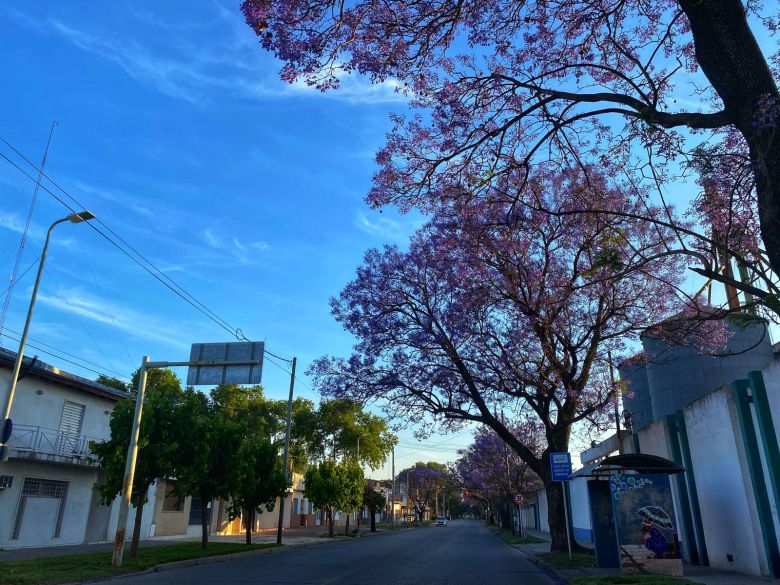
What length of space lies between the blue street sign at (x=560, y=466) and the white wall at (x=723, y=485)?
10.7ft

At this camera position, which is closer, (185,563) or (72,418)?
(185,563)

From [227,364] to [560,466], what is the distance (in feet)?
33.0

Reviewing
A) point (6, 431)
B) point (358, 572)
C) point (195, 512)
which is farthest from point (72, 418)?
point (358, 572)

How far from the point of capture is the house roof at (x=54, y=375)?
2112 cm

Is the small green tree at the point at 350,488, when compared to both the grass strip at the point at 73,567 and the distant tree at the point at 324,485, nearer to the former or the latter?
the distant tree at the point at 324,485

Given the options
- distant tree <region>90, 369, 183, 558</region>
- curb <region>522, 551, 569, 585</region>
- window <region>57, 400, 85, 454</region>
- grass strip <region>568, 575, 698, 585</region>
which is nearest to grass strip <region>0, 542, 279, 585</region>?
distant tree <region>90, 369, 183, 558</region>

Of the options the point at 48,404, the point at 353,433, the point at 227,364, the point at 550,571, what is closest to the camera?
the point at 550,571

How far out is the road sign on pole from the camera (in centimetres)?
1694

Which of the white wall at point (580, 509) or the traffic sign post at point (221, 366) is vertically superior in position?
the traffic sign post at point (221, 366)

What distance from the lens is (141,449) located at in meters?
17.5

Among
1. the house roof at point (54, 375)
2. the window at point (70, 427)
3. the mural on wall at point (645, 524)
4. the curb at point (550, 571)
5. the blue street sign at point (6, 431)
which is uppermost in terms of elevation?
the house roof at point (54, 375)

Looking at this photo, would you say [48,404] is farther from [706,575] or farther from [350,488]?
[706,575]

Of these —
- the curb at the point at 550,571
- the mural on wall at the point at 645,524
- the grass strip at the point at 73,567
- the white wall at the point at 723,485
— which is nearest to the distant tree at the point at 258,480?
the grass strip at the point at 73,567

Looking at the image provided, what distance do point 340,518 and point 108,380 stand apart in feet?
135
